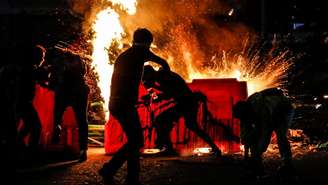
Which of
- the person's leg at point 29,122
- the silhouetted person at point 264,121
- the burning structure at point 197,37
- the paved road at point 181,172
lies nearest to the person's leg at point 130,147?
the paved road at point 181,172

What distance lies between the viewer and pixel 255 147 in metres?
7.45

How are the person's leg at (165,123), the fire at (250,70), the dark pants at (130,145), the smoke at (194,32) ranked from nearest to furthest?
the dark pants at (130,145) → the person's leg at (165,123) → the fire at (250,70) → the smoke at (194,32)

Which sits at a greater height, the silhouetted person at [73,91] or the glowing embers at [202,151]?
the silhouetted person at [73,91]

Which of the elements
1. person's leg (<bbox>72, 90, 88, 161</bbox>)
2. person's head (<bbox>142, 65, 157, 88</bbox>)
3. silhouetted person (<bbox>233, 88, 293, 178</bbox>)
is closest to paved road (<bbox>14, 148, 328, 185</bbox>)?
person's leg (<bbox>72, 90, 88, 161</bbox>)

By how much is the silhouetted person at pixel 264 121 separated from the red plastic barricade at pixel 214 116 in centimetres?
308

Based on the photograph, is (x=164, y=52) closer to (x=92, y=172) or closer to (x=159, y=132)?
(x=159, y=132)

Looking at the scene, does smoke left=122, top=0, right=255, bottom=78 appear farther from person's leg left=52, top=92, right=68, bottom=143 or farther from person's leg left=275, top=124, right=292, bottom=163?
person's leg left=275, top=124, right=292, bottom=163

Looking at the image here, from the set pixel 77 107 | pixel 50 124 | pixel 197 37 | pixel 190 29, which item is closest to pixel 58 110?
pixel 77 107

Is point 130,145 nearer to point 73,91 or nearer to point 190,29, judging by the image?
point 73,91

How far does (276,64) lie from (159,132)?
12.0 meters

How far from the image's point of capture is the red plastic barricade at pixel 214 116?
10570 millimetres

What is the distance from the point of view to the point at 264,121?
7.31m

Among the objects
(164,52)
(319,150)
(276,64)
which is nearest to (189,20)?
(164,52)

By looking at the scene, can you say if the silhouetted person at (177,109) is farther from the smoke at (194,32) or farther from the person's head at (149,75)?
the smoke at (194,32)
